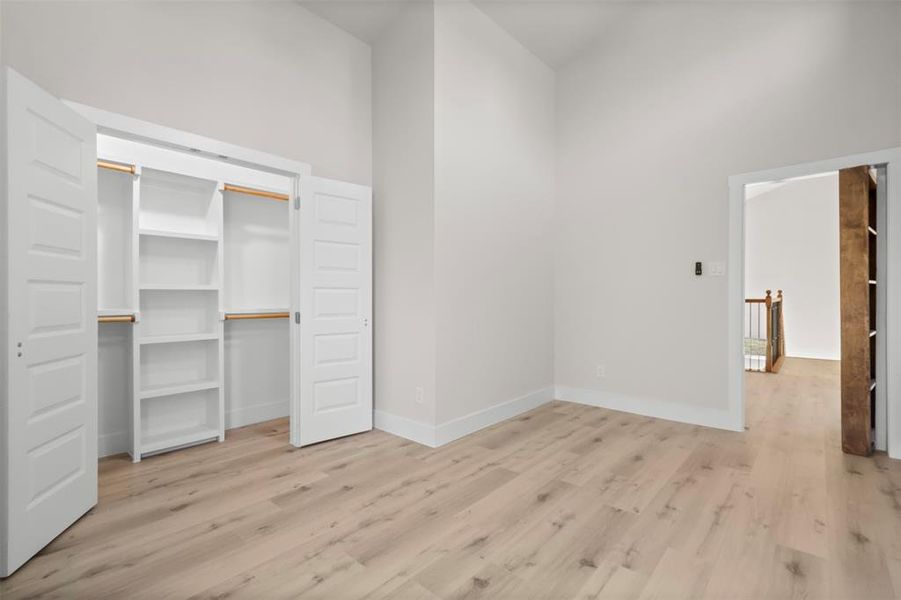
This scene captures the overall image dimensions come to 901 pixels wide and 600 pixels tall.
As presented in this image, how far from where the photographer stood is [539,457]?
3.02 meters

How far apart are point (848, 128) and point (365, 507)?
414 cm

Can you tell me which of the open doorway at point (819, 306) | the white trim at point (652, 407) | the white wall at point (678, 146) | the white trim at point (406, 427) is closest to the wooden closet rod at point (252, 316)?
the white trim at point (406, 427)

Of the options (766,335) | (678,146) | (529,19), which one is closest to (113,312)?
(529,19)

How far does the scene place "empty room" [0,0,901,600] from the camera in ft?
6.13

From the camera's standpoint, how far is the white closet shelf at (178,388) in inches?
122

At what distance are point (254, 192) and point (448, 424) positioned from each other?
2.50 m

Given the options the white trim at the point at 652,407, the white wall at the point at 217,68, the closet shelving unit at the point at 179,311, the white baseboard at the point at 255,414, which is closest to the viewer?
the white wall at the point at 217,68

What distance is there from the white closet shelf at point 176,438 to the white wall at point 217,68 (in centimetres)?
220

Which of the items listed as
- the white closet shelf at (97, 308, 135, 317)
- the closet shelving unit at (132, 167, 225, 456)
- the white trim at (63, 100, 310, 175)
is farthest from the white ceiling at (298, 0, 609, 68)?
the white closet shelf at (97, 308, 135, 317)

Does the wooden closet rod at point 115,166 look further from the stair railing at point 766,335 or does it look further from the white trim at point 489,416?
the stair railing at point 766,335

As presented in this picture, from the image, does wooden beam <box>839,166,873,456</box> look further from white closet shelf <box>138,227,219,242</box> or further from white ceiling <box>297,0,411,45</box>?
white closet shelf <box>138,227,219,242</box>

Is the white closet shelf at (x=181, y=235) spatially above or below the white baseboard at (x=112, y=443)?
above

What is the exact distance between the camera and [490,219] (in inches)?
151

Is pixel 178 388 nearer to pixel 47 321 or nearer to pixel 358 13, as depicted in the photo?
pixel 47 321
